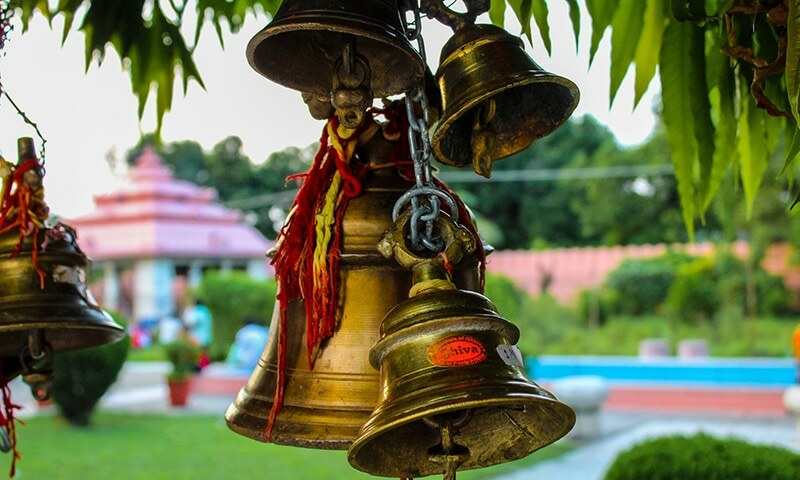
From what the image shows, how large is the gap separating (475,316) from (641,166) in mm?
21323

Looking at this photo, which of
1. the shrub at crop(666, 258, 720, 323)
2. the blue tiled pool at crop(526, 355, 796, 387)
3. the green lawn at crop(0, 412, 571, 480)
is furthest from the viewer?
the shrub at crop(666, 258, 720, 323)

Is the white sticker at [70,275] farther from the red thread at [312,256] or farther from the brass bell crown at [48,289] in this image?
the red thread at [312,256]

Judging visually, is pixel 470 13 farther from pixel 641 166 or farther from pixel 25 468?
pixel 641 166

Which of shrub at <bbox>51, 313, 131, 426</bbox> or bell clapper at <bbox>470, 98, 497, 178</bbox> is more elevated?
bell clapper at <bbox>470, 98, 497, 178</bbox>

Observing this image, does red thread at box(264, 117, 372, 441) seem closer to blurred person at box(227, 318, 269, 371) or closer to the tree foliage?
the tree foliage

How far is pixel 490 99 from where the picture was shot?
1368 millimetres

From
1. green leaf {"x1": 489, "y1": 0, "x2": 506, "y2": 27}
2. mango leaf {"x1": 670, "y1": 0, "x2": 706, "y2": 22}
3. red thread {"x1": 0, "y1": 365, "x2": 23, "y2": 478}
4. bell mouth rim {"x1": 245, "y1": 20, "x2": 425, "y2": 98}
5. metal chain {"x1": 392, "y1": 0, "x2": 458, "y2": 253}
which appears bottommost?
red thread {"x1": 0, "y1": 365, "x2": 23, "y2": 478}

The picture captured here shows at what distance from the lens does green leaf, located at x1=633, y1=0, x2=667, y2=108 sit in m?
1.77

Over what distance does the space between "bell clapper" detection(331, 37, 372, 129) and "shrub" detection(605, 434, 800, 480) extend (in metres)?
2.03

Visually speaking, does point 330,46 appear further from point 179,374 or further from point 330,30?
point 179,374

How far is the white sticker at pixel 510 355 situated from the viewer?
1046 millimetres

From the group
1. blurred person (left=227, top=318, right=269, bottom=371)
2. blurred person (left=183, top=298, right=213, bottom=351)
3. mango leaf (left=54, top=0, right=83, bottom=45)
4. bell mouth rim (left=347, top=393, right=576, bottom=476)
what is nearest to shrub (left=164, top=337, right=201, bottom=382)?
blurred person (left=227, top=318, right=269, bottom=371)

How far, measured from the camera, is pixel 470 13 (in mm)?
1337

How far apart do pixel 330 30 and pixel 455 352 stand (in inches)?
20.9
